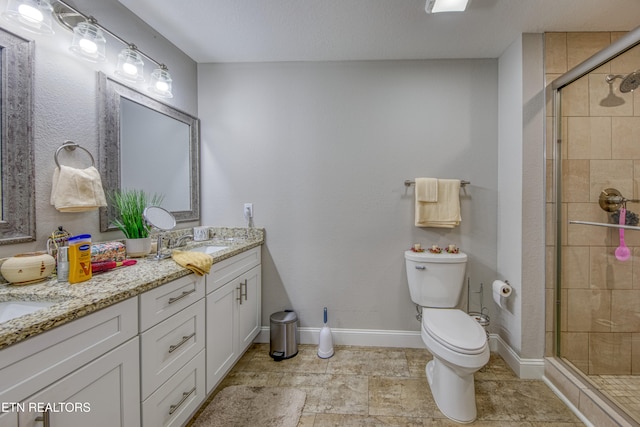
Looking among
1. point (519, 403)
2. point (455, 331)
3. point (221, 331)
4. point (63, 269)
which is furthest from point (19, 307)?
point (519, 403)

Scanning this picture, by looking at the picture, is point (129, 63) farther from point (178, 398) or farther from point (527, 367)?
point (527, 367)

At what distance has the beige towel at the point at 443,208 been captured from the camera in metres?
2.07

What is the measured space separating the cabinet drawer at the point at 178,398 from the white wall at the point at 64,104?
81 centimetres

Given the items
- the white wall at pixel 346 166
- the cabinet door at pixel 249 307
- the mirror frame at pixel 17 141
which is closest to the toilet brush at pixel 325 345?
the white wall at pixel 346 166

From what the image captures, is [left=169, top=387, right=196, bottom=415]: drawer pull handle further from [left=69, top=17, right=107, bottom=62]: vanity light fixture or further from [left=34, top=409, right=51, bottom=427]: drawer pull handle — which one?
[left=69, top=17, right=107, bottom=62]: vanity light fixture

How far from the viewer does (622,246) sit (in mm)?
1690

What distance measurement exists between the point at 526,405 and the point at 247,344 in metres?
1.76

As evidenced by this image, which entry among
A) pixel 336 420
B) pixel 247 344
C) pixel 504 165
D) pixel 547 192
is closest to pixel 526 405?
pixel 336 420

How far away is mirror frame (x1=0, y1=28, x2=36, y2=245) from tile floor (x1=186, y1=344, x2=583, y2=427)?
1.34 m

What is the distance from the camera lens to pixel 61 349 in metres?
0.80

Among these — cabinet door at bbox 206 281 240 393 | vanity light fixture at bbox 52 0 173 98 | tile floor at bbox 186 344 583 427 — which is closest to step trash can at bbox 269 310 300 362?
tile floor at bbox 186 344 583 427

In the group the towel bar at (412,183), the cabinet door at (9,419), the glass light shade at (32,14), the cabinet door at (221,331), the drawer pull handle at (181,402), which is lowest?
the drawer pull handle at (181,402)

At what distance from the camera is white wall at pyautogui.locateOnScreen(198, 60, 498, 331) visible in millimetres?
2145

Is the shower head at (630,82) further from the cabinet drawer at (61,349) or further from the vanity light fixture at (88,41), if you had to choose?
the vanity light fixture at (88,41)
